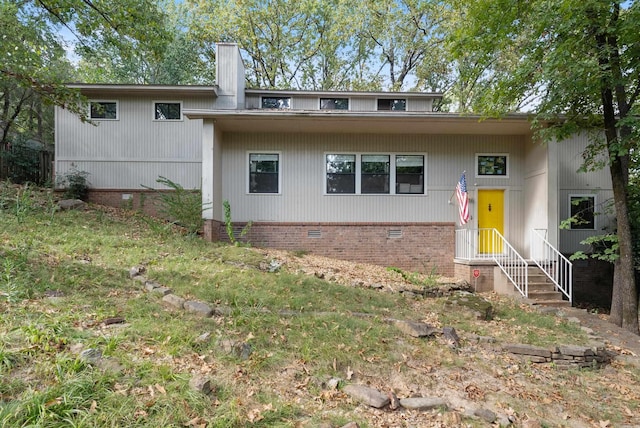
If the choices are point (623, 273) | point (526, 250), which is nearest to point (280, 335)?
point (623, 273)

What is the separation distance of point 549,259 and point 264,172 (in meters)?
8.09

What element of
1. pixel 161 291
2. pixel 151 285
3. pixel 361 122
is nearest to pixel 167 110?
pixel 361 122

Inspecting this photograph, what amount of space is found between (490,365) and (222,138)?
29.0 ft

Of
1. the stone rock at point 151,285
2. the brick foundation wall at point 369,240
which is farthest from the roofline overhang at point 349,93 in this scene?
the stone rock at point 151,285

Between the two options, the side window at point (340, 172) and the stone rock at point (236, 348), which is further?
the side window at point (340, 172)

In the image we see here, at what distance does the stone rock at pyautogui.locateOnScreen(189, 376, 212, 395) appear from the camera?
2904 millimetres

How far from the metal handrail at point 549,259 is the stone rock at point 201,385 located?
27.1 feet

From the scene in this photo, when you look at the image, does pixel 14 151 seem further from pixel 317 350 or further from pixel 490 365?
pixel 490 365

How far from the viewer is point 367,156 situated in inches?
416

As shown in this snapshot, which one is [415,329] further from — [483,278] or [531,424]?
[483,278]

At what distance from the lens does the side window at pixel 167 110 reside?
1201cm

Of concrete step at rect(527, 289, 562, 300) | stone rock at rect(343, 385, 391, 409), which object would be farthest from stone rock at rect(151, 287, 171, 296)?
concrete step at rect(527, 289, 562, 300)

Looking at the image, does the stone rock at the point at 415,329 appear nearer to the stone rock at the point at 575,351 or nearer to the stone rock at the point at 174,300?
the stone rock at the point at 575,351

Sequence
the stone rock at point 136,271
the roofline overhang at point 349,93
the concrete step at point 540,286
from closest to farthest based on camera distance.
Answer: the stone rock at point 136,271, the concrete step at point 540,286, the roofline overhang at point 349,93
